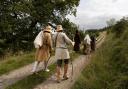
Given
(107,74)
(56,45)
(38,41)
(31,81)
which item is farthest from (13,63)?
(107,74)

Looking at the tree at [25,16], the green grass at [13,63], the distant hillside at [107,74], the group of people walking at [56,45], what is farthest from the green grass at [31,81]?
the tree at [25,16]

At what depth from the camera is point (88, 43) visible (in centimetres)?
2705

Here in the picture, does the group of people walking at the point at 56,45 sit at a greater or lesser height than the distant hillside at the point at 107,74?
greater

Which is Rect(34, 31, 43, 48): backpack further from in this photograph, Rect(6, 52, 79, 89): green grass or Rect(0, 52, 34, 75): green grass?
Rect(0, 52, 34, 75): green grass

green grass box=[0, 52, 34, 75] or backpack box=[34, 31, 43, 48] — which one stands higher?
backpack box=[34, 31, 43, 48]

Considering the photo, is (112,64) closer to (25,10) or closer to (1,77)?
(1,77)

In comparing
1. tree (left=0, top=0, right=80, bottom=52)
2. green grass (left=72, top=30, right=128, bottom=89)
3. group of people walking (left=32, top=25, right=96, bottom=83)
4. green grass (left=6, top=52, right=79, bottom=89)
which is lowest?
green grass (left=6, top=52, right=79, bottom=89)

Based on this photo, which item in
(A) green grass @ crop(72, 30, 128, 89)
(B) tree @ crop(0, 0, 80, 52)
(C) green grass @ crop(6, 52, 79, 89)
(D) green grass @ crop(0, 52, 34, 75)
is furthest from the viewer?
(B) tree @ crop(0, 0, 80, 52)

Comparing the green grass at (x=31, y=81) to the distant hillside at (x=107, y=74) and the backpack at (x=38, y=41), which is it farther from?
the distant hillside at (x=107, y=74)

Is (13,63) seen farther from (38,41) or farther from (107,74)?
(107,74)

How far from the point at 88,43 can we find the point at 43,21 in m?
9.50

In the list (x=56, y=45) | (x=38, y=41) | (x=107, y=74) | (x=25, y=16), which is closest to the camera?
(x=107, y=74)

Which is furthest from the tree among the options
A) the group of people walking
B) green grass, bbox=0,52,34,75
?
the group of people walking

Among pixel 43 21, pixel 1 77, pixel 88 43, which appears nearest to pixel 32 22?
pixel 43 21
